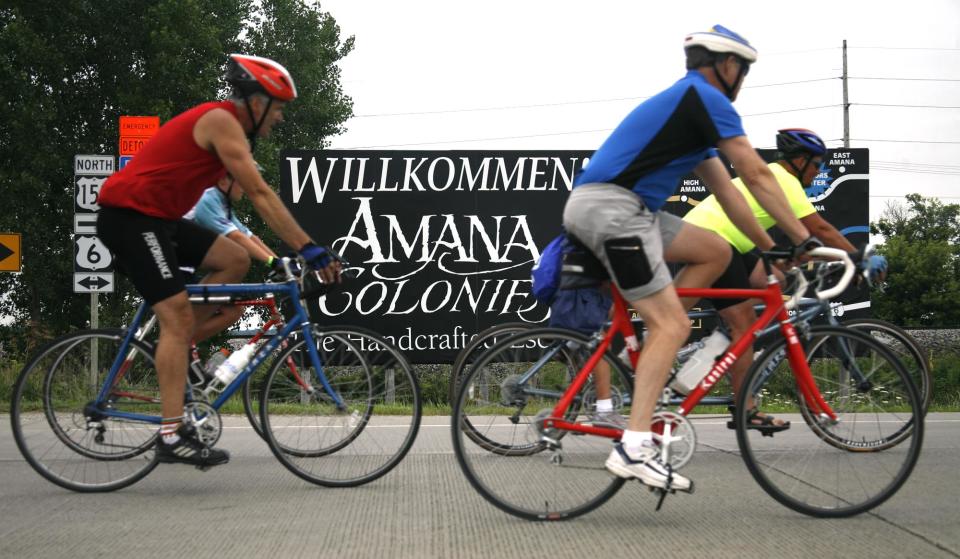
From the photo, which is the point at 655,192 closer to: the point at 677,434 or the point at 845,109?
the point at 677,434

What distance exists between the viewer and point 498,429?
490cm

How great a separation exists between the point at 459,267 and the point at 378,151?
1.87 m

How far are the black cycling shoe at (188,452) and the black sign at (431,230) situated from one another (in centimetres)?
895

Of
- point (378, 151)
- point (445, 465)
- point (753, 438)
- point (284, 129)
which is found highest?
point (284, 129)

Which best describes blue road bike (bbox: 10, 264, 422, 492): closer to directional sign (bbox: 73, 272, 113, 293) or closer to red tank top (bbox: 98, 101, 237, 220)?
red tank top (bbox: 98, 101, 237, 220)

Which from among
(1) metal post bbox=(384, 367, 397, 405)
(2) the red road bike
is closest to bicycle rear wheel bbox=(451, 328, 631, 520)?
(2) the red road bike

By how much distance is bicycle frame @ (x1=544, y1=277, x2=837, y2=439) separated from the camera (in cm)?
463

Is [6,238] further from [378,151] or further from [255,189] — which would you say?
[255,189]

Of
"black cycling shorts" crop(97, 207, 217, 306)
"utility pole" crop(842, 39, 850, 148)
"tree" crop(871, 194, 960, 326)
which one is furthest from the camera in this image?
"tree" crop(871, 194, 960, 326)

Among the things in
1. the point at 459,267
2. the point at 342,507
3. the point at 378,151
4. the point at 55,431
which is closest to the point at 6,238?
the point at 378,151

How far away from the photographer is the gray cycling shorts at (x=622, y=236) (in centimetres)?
445

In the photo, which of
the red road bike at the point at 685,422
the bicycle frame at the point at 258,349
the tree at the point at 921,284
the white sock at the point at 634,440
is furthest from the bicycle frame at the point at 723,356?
the tree at the point at 921,284

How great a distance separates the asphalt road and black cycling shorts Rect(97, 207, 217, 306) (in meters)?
1.02

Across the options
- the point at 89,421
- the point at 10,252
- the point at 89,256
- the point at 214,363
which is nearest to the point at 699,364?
the point at 214,363
